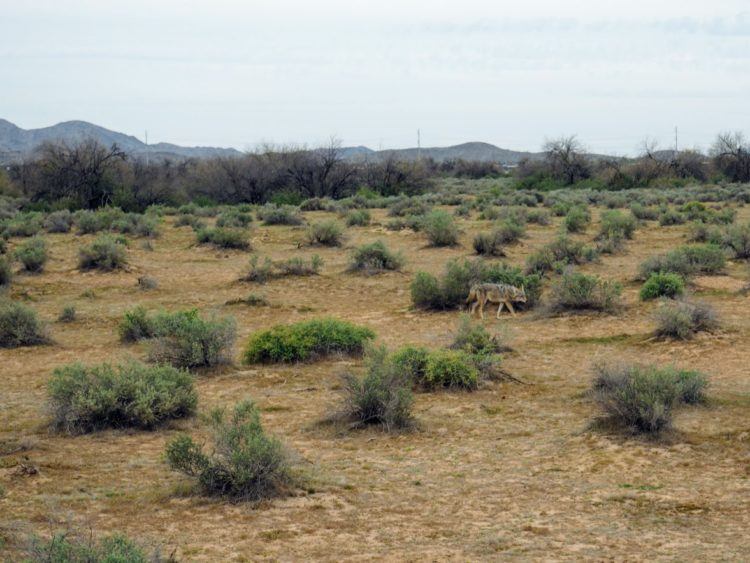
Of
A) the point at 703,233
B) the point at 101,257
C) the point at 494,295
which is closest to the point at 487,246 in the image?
the point at 703,233

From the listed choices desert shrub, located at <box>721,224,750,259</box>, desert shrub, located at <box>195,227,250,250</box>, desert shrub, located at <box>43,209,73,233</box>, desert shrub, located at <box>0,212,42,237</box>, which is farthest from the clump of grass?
desert shrub, located at <box>43,209,73,233</box>

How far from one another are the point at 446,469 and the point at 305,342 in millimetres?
4695

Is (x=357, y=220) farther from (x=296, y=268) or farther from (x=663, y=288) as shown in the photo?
(x=663, y=288)

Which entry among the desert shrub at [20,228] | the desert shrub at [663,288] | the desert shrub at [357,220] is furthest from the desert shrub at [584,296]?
the desert shrub at [20,228]

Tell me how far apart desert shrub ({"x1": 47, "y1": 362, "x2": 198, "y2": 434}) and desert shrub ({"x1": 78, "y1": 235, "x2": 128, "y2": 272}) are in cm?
1259

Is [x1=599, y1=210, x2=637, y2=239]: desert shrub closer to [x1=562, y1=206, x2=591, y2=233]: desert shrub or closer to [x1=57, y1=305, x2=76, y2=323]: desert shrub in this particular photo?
[x1=562, y1=206, x2=591, y2=233]: desert shrub

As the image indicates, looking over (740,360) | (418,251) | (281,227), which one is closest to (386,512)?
(740,360)

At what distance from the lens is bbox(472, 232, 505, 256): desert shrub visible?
23.0m

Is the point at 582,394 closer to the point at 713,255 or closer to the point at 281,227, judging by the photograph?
the point at 713,255

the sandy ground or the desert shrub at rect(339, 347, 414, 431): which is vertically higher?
the desert shrub at rect(339, 347, 414, 431)

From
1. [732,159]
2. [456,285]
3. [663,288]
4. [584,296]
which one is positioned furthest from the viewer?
[732,159]

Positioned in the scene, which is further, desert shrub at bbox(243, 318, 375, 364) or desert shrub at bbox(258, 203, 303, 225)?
desert shrub at bbox(258, 203, 303, 225)

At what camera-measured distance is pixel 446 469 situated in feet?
26.0

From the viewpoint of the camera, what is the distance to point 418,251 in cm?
2456
